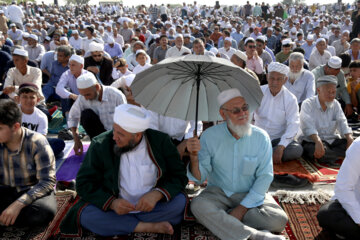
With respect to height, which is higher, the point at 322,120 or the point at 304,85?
the point at 304,85

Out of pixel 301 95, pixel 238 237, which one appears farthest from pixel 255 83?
pixel 301 95

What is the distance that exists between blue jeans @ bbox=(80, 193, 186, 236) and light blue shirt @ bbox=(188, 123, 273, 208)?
323 mm

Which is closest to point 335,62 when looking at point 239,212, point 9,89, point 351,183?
point 351,183

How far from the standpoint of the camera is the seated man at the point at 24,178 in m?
2.52

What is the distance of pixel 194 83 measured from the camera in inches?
97.4

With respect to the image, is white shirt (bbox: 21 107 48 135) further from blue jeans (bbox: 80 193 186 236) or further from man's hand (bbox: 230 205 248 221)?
man's hand (bbox: 230 205 248 221)

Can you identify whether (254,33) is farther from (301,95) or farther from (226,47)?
(301,95)

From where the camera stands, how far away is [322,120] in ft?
13.0

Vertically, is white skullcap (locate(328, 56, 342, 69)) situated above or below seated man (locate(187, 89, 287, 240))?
above

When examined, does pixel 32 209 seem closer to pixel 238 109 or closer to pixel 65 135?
pixel 238 109

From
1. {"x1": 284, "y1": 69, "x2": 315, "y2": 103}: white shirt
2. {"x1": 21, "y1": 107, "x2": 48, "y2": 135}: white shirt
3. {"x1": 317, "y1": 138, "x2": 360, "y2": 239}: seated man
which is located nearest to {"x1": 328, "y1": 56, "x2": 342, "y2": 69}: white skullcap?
{"x1": 284, "y1": 69, "x2": 315, "y2": 103}: white shirt

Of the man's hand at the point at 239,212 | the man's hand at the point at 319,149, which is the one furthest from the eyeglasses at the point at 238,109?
the man's hand at the point at 319,149

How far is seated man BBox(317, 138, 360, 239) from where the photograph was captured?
87.6 inches

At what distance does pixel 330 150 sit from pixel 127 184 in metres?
2.50
